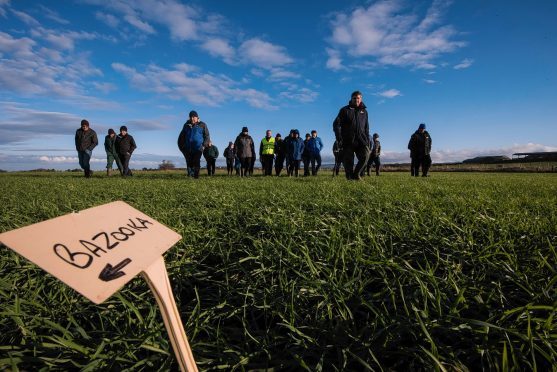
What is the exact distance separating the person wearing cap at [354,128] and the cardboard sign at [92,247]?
770 centimetres

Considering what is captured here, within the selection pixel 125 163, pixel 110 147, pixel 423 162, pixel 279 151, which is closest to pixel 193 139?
pixel 125 163

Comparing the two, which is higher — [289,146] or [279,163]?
[289,146]

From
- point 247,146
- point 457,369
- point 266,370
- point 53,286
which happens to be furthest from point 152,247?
point 247,146

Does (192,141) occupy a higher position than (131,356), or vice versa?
(192,141)

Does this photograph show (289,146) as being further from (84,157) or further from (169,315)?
(169,315)

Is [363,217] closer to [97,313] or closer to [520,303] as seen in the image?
[520,303]

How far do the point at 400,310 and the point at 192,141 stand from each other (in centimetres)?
1027

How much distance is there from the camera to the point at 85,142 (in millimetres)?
12414

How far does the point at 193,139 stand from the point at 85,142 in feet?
17.5

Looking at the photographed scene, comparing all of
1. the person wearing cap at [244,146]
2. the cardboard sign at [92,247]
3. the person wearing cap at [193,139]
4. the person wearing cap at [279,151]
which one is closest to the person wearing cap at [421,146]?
the person wearing cap at [279,151]

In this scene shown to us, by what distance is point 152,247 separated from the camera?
968 mm

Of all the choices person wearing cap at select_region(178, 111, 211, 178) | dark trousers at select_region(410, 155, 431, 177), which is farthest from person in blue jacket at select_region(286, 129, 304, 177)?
person wearing cap at select_region(178, 111, 211, 178)

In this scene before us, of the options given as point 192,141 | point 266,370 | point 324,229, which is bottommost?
point 266,370

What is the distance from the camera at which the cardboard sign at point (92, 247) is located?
743mm
